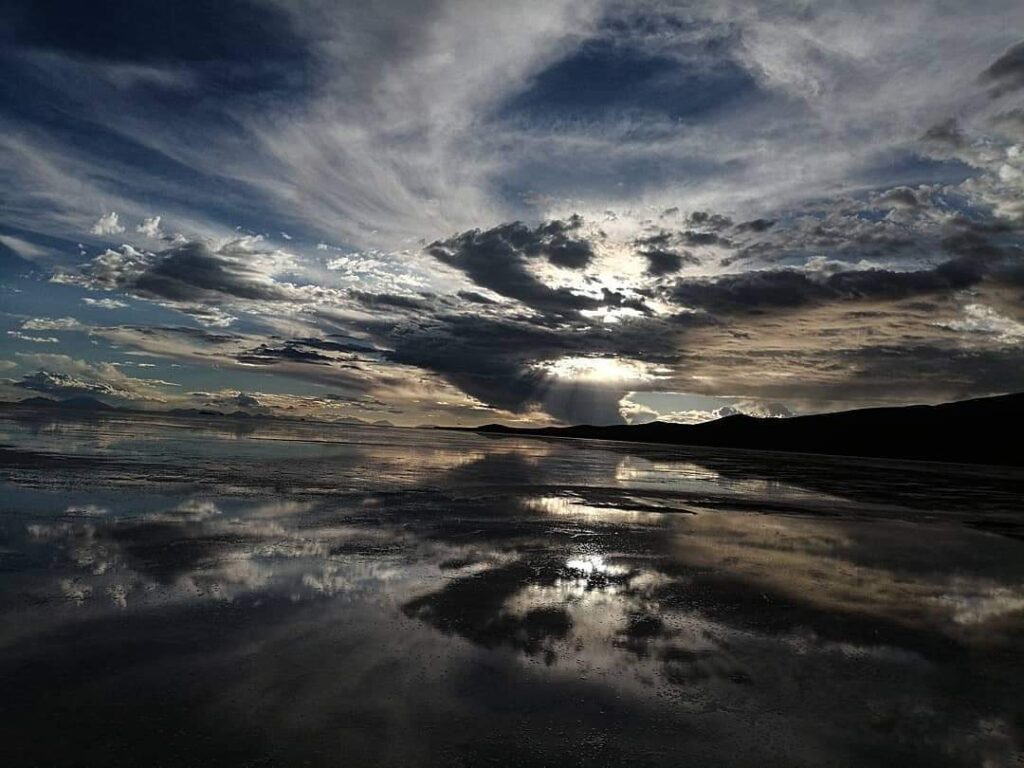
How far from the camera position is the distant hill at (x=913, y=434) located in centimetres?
11612

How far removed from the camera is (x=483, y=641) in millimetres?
8156

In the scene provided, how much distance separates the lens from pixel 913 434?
14000 centimetres

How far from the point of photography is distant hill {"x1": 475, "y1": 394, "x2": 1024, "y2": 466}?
116 m

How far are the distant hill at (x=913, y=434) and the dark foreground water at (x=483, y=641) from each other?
355 feet

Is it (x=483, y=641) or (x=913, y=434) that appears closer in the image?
(x=483, y=641)

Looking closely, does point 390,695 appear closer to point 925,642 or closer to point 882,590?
point 925,642

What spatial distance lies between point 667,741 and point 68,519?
1422 cm

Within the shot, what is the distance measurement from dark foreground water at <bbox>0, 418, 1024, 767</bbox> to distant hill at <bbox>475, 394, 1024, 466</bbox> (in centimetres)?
10833

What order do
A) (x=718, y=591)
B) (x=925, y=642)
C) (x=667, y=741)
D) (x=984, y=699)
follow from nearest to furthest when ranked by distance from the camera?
(x=667, y=741) → (x=984, y=699) → (x=925, y=642) → (x=718, y=591)

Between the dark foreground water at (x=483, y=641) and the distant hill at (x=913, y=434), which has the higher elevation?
the distant hill at (x=913, y=434)

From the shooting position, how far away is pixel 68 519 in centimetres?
1432

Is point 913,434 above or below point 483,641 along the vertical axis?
above

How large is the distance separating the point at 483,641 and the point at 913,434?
522ft

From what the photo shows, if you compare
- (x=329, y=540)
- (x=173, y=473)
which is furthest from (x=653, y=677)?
(x=173, y=473)
